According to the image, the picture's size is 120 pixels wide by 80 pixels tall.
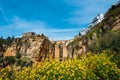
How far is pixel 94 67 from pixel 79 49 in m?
67.7

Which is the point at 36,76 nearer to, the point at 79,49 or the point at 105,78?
the point at 105,78

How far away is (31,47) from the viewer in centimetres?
11850

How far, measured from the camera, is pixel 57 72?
546 inches

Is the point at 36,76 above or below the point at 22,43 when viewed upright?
below

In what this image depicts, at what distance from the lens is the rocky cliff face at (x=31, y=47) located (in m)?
117

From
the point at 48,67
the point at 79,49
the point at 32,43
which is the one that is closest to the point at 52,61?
the point at 48,67

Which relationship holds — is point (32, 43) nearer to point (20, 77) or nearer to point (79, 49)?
point (79, 49)

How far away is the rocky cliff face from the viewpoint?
11700cm

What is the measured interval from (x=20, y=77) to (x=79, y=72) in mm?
2467

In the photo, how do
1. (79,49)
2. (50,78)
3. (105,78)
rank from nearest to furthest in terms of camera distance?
(50,78) → (105,78) → (79,49)

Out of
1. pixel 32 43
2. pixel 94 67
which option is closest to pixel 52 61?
pixel 94 67

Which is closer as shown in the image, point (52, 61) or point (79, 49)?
point (52, 61)

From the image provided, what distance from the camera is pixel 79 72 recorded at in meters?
14.3

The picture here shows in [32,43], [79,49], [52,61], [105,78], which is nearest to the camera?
[52,61]
